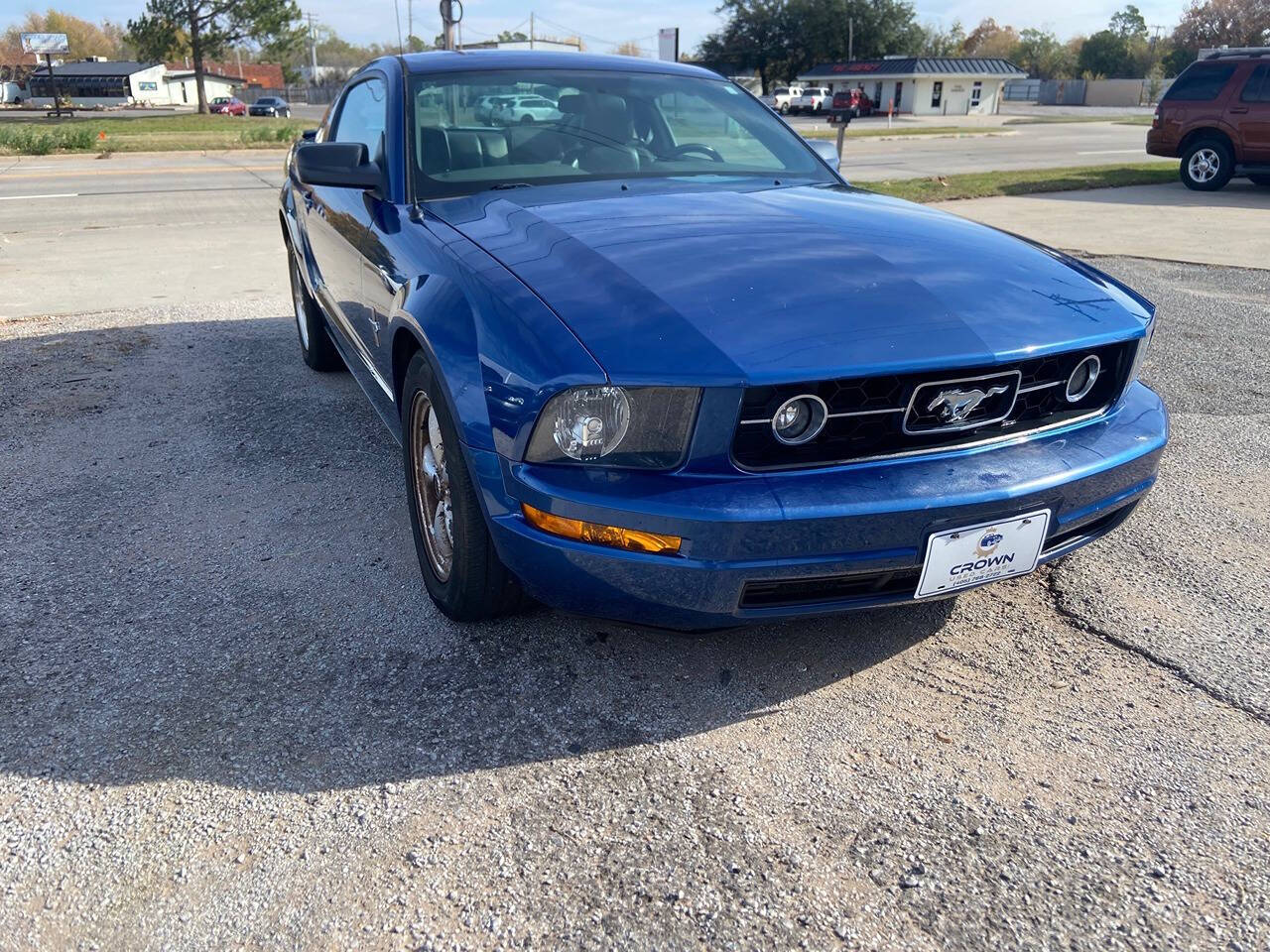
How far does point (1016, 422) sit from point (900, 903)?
118cm

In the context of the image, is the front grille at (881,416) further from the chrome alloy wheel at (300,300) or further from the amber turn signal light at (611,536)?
the chrome alloy wheel at (300,300)

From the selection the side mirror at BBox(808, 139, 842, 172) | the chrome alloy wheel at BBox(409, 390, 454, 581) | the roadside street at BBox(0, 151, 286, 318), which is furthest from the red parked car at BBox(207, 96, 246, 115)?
the chrome alloy wheel at BBox(409, 390, 454, 581)

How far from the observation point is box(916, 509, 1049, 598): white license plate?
7.42 feet

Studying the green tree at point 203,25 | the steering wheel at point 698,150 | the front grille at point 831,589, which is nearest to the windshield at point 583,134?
the steering wheel at point 698,150

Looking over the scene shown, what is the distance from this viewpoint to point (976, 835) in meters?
2.07

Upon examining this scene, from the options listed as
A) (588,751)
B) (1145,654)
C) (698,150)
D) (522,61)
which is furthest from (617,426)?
(522,61)

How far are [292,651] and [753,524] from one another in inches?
54.2

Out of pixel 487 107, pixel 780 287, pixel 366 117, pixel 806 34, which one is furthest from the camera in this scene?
pixel 806 34

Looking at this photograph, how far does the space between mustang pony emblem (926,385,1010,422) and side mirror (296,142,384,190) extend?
2.03 metres

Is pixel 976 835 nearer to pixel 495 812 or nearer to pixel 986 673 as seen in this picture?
pixel 986 673

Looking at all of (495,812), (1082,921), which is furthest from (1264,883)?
(495,812)

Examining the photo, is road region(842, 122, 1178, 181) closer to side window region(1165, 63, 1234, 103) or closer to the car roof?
side window region(1165, 63, 1234, 103)

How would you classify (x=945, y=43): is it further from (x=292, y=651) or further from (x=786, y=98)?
(x=292, y=651)

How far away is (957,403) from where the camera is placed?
7.63ft
